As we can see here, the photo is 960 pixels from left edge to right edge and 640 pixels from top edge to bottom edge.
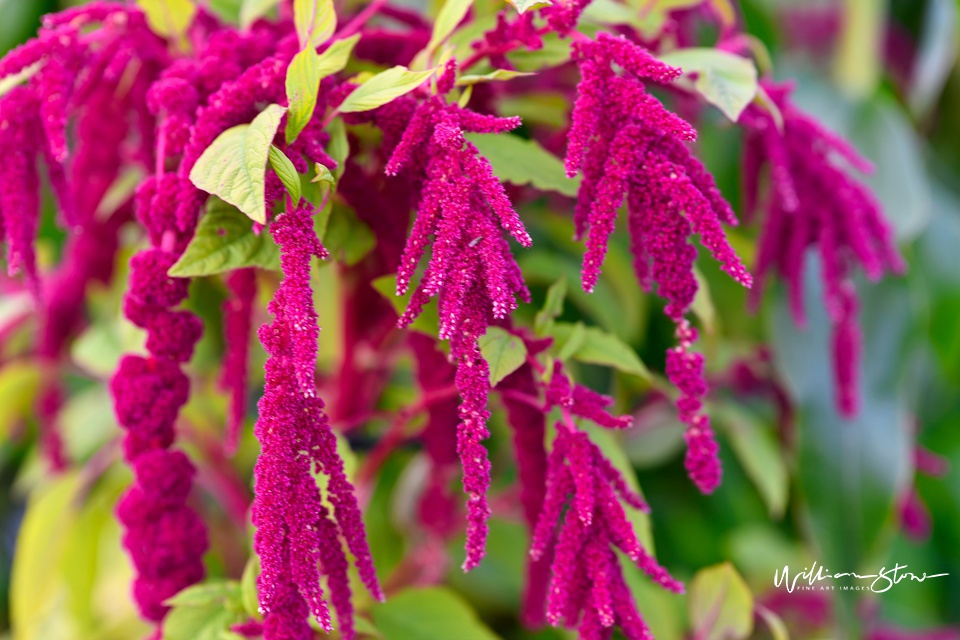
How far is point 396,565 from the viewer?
775mm

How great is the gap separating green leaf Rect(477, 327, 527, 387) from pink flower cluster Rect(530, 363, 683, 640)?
2 centimetres

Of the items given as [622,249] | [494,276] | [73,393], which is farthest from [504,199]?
[73,393]

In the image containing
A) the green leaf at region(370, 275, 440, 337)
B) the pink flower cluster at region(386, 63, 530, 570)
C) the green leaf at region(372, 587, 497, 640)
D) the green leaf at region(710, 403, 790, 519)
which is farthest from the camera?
the green leaf at region(710, 403, 790, 519)

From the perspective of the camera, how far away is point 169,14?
0.52 m

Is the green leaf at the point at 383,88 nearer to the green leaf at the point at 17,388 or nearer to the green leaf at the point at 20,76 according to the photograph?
the green leaf at the point at 20,76

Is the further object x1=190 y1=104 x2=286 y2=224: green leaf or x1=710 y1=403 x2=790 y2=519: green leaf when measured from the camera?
x1=710 y1=403 x2=790 y2=519: green leaf

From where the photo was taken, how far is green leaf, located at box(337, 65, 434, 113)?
381 millimetres

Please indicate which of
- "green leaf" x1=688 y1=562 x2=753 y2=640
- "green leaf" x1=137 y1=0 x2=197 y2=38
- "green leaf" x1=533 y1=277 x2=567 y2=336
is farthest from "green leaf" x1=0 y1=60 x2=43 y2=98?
"green leaf" x1=688 y1=562 x2=753 y2=640

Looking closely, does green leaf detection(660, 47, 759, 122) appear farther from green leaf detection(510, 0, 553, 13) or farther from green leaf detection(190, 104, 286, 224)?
green leaf detection(190, 104, 286, 224)

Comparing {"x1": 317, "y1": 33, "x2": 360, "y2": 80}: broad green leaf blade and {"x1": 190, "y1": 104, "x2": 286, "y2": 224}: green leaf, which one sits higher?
{"x1": 317, "y1": 33, "x2": 360, "y2": 80}: broad green leaf blade

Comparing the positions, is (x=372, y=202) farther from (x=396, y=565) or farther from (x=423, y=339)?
(x=396, y=565)

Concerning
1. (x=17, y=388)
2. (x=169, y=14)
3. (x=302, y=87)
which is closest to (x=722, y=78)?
(x=302, y=87)

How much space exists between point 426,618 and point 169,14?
0.39m
